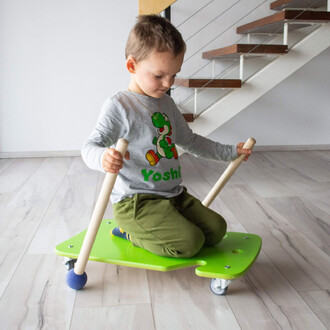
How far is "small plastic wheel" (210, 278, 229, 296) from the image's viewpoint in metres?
1.32

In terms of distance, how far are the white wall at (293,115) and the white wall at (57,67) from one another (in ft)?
2.89

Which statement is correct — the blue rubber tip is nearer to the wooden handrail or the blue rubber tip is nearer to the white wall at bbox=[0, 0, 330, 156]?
the wooden handrail

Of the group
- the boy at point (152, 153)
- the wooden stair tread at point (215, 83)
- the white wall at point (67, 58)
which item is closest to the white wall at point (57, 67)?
the white wall at point (67, 58)

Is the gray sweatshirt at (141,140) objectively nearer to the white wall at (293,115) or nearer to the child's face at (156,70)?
the child's face at (156,70)

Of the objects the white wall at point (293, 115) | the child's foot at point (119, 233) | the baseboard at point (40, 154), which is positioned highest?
the child's foot at point (119, 233)

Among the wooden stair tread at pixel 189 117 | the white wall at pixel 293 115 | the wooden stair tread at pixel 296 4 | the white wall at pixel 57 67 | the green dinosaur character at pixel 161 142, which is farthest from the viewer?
the white wall at pixel 293 115

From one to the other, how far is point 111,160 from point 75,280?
40cm

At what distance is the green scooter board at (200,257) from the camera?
1.30 m

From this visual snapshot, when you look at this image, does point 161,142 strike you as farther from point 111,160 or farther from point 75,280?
point 75,280

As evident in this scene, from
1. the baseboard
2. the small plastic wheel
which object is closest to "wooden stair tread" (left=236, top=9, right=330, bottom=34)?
the baseboard

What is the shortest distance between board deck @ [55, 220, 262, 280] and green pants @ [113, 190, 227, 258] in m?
0.03

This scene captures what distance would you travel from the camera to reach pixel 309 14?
268 cm

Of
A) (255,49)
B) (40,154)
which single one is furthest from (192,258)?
(40,154)

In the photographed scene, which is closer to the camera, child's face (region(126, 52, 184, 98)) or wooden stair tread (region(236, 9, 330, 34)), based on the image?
child's face (region(126, 52, 184, 98))
